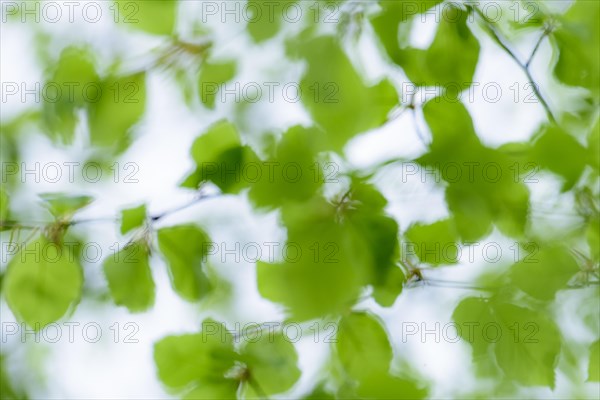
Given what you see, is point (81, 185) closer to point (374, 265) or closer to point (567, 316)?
point (374, 265)

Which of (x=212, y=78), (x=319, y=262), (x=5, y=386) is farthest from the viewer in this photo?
(x=5, y=386)

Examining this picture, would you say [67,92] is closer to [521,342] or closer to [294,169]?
[294,169]

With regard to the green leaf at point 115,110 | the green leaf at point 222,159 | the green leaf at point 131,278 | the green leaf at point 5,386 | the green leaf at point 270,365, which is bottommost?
the green leaf at point 5,386

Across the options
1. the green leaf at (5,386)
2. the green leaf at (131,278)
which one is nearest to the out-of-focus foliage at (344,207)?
the green leaf at (131,278)

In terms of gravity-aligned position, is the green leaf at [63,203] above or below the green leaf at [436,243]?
above

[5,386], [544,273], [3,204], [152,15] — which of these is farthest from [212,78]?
[5,386]

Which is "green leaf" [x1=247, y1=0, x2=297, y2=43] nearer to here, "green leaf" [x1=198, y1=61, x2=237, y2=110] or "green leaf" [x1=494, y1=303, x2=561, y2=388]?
"green leaf" [x1=198, y1=61, x2=237, y2=110]

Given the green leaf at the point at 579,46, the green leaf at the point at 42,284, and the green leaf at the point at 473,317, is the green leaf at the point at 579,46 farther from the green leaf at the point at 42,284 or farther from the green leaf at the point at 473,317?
the green leaf at the point at 42,284
